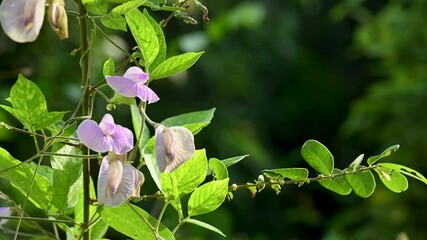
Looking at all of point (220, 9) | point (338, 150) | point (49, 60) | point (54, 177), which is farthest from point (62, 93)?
point (54, 177)

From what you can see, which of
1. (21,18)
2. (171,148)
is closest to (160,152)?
(171,148)

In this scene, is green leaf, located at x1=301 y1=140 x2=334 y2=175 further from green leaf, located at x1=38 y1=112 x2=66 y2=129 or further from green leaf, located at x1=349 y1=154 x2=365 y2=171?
green leaf, located at x1=38 y1=112 x2=66 y2=129

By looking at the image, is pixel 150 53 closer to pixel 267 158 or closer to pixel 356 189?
pixel 356 189

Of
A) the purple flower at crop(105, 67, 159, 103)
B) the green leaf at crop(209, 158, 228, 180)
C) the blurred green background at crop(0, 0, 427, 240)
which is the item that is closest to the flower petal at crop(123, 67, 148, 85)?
the purple flower at crop(105, 67, 159, 103)

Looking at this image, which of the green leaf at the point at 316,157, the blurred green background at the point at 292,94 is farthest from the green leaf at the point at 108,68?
the blurred green background at the point at 292,94

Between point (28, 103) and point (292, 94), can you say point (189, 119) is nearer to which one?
point (28, 103)
